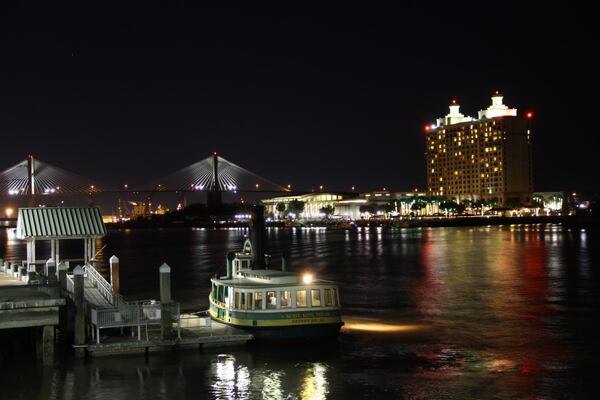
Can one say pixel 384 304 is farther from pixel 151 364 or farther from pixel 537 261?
pixel 537 261

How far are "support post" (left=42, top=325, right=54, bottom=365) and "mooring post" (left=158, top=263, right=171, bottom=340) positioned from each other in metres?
3.25

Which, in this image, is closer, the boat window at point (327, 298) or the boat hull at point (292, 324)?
the boat hull at point (292, 324)

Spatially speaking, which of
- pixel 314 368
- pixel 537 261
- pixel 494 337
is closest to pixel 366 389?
pixel 314 368

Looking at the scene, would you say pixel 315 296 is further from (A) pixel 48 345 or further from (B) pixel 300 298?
(A) pixel 48 345

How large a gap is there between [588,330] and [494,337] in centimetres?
448

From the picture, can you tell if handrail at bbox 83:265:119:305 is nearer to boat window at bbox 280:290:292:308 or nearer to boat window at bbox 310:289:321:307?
boat window at bbox 280:290:292:308

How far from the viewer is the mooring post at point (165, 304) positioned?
23.5 meters

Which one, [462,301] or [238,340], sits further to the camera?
[462,301]

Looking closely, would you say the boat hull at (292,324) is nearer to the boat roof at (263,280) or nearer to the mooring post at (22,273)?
the boat roof at (263,280)

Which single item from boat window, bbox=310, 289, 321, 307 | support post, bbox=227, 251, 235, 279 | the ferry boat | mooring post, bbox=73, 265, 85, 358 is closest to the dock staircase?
mooring post, bbox=73, 265, 85, 358

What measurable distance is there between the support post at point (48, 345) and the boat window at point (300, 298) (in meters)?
7.59

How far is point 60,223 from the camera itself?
29.9 m

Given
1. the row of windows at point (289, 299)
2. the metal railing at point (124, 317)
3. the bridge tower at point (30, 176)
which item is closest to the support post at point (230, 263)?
the row of windows at point (289, 299)

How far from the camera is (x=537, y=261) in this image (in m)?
65.8
